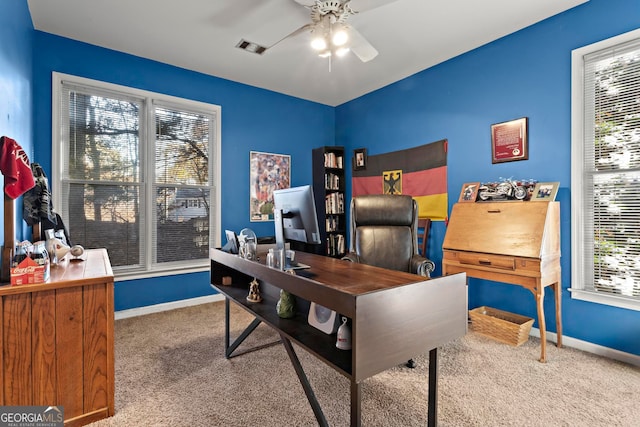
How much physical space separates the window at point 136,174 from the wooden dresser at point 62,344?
5.26 feet

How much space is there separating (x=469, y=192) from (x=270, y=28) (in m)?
2.35

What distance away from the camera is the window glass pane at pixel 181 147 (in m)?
3.38

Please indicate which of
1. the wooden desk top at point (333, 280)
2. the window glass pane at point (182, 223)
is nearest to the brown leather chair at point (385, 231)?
the wooden desk top at point (333, 280)

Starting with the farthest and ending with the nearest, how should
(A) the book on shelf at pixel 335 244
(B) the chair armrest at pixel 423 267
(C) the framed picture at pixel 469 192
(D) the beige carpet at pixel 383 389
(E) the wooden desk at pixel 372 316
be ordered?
(A) the book on shelf at pixel 335 244
(C) the framed picture at pixel 469 192
(B) the chair armrest at pixel 423 267
(D) the beige carpet at pixel 383 389
(E) the wooden desk at pixel 372 316

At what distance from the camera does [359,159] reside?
170 inches

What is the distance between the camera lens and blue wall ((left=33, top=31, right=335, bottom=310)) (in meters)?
2.78

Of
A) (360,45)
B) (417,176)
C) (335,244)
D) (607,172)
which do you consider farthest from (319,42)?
(335,244)

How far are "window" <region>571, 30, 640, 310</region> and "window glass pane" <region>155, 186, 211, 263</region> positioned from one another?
12.0ft

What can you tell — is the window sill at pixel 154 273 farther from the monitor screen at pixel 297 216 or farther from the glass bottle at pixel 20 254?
the monitor screen at pixel 297 216

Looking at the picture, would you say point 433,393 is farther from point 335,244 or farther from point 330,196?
point 330,196

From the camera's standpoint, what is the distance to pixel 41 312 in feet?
4.75

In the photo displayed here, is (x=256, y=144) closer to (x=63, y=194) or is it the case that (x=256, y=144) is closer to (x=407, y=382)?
(x=63, y=194)

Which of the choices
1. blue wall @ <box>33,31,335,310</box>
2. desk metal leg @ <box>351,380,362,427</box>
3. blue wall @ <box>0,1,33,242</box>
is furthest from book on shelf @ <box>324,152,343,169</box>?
desk metal leg @ <box>351,380,362,427</box>

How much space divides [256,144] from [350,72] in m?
1.48
